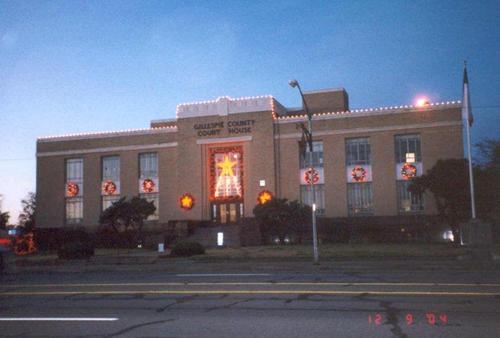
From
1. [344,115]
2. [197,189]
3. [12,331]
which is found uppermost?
[344,115]

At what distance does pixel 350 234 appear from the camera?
4422 cm

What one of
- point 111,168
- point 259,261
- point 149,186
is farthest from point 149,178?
point 259,261

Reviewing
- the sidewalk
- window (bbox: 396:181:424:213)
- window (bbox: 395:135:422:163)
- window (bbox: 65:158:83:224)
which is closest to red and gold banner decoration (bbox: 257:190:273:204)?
window (bbox: 396:181:424:213)

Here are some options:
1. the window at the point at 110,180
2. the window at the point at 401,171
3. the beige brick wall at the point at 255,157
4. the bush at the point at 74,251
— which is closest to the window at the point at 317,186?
the beige brick wall at the point at 255,157

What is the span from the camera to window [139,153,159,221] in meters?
50.8

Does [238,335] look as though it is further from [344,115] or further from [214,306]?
[344,115]

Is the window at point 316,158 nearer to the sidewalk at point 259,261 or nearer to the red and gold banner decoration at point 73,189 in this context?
the sidewalk at point 259,261

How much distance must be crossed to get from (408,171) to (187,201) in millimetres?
18633

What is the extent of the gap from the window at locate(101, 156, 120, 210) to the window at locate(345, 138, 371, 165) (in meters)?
21.3

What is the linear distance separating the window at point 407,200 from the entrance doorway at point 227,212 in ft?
43.7

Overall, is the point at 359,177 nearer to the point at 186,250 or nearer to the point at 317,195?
the point at 317,195

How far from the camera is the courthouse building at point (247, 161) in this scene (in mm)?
44438

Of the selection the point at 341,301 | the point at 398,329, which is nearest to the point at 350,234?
the point at 341,301

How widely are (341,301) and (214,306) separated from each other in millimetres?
2650
